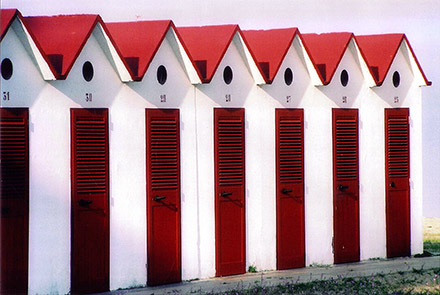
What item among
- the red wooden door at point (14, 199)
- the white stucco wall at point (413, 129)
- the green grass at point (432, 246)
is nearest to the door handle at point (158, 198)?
the red wooden door at point (14, 199)

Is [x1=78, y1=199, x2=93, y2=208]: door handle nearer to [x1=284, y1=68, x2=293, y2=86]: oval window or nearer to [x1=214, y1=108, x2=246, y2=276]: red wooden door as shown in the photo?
[x1=214, y1=108, x2=246, y2=276]: red wooden door

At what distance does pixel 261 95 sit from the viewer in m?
18.0

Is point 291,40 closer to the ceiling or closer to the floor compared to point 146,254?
closer to the ceiling

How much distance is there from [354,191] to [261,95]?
3013 millimetres

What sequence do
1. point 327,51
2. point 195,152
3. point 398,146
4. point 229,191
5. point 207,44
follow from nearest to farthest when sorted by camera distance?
point 195,152 → point 229,191 → point 207,44 → point 327,51 → point 398,146

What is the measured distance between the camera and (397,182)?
2000 cm

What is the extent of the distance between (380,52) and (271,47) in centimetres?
285

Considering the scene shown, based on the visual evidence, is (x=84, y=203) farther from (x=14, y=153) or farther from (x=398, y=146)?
(x=398, y=146)

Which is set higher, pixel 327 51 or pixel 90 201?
pixel 327 51

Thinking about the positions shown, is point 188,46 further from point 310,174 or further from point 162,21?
point 310,174

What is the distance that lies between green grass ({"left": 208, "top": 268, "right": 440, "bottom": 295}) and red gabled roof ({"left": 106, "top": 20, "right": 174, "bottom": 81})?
4036 mm

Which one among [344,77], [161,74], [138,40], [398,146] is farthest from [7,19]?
[398,146]

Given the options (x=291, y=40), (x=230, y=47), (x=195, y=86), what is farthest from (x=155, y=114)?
(x=291, y=40)

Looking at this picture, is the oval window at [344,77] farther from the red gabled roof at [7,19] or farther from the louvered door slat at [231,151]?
the red gabled roof at [7,19]
